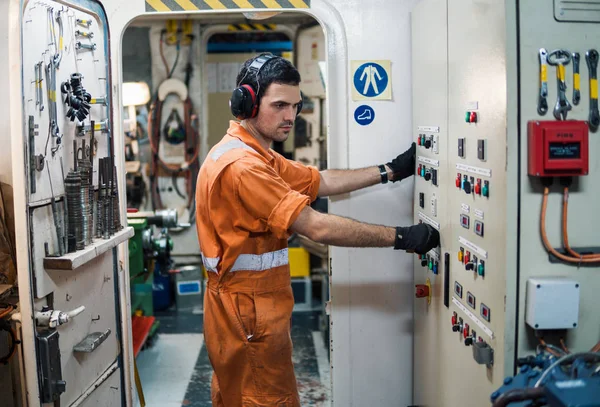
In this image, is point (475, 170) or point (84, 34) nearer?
point (475, 170)

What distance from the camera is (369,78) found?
2.86 meters

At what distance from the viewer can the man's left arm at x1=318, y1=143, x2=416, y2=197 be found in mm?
2805

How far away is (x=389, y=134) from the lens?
289 cm

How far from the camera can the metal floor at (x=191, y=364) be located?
147 inches

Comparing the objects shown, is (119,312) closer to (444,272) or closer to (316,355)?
(444,272)

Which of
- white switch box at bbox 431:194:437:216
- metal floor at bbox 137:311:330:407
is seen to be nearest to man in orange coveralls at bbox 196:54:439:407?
white switch box at bbox 431:194:437:216

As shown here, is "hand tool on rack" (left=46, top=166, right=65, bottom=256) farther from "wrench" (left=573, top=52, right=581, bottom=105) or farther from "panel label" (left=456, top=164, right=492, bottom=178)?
"wrench" (left=573, top=52, right=581, bottom=105)

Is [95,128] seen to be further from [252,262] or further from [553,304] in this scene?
[553,304]

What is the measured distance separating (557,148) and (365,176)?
1.19 m

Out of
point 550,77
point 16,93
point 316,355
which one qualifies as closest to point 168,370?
point 316,355

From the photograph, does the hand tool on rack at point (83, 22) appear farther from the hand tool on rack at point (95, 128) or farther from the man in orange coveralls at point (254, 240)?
the man in orange coveralls at point (254, 240)

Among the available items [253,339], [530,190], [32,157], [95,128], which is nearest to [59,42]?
[95,128]

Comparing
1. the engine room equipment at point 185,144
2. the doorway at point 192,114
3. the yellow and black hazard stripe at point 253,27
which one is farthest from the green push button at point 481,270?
the yellow and black hazard stripe at point 253,27

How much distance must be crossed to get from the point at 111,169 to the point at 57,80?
461 mm
